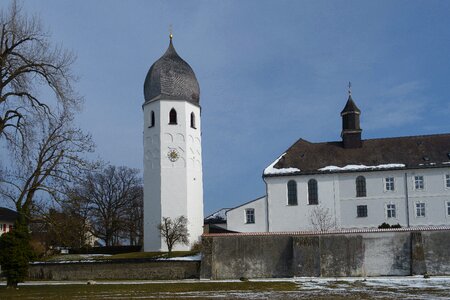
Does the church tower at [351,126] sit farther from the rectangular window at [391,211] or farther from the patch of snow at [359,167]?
the rectangular window at [391,211]

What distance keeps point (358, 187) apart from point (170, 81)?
1773cm

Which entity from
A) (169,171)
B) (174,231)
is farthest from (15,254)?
(169,171)

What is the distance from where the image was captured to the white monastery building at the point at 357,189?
4572 centimetres

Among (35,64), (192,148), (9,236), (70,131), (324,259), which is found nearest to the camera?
(35,64)

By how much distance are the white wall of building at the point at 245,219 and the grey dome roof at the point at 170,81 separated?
10126 mm

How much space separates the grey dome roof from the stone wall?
20.1 metres

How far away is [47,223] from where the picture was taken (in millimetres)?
22328

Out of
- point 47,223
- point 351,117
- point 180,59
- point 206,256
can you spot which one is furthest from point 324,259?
point 180,59

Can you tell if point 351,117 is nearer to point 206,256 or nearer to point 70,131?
point 206,256

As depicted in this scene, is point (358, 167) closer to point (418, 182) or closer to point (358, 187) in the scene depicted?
point (358, 187)

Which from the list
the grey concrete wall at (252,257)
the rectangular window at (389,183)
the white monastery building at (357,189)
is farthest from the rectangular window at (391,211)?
the grey concrete wall at (252,257)

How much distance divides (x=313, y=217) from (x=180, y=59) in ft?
58.0

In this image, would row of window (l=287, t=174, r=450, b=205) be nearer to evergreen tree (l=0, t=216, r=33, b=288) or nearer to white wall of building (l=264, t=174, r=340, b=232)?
white wall of building (l=264, t=174, r=340, b=232)

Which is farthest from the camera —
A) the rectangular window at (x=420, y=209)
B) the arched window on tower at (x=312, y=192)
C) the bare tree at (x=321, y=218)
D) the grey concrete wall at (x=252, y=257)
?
the arched window on tower at (x=312, y=192)
